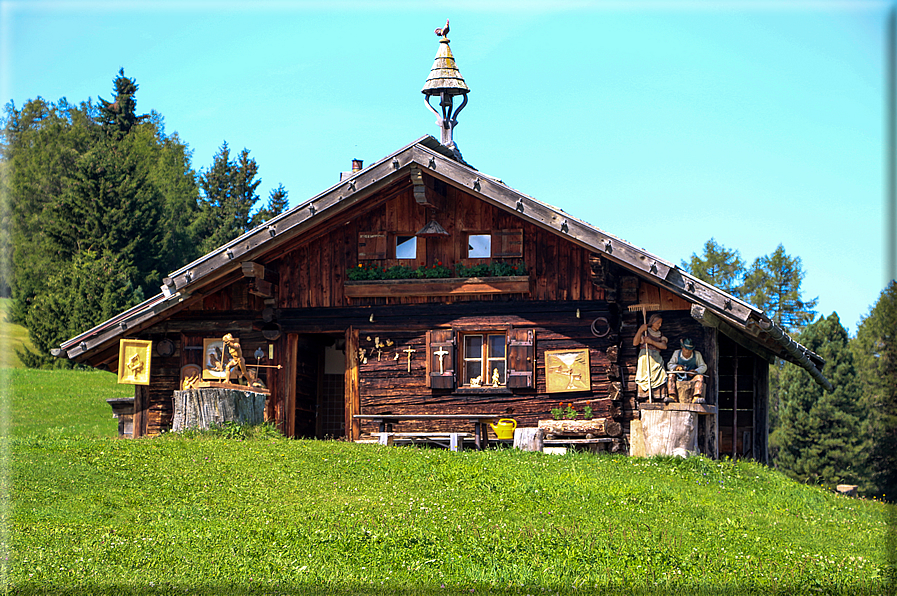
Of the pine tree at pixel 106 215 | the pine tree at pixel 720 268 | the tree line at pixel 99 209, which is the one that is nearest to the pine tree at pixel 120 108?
the tree line at pixel 99 209

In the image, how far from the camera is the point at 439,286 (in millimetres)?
20203

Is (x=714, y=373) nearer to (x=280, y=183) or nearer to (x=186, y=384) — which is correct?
(x=186, y=384)

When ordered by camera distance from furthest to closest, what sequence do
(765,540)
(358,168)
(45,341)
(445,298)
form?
(45,341) < (358,168) < (445,298) < (765,540)

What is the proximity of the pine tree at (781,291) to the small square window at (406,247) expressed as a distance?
43148mm

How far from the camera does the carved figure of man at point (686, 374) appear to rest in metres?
18.6

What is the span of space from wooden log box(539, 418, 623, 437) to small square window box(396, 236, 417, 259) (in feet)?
14.4

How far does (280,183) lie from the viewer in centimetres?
6406

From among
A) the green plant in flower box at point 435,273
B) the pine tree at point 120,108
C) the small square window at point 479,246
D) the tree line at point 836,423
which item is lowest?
the tree line at point 836,423

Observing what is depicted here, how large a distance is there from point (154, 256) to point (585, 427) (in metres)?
39.3

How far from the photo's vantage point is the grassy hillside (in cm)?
5012

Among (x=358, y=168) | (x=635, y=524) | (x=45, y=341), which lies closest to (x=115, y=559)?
(x=635, y=524)

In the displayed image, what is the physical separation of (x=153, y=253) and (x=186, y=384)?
3612cm

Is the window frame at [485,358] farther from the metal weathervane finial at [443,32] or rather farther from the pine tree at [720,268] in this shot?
the pine tree at [720,268]

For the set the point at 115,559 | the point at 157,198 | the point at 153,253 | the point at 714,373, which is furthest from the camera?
the point at 157,198
